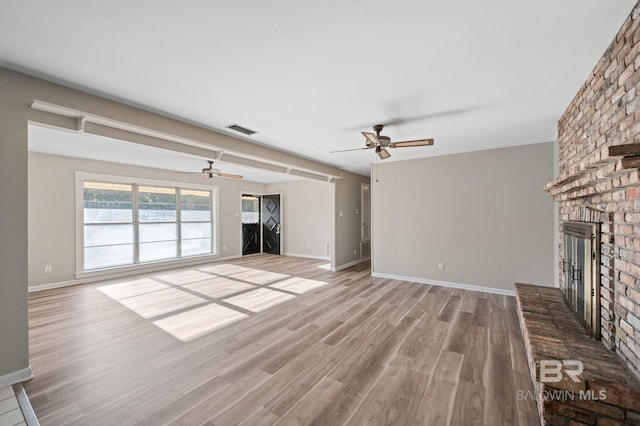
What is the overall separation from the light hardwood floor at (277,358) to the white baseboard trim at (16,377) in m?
0.10

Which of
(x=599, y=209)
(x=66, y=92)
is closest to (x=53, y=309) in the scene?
(x=66, y=92)

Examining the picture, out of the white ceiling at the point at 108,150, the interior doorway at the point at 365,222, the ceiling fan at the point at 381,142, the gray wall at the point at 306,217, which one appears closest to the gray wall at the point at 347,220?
the interior doorway at the point at 365,222

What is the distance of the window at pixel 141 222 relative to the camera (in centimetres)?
571

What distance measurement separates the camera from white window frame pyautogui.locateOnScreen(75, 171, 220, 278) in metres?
5.37

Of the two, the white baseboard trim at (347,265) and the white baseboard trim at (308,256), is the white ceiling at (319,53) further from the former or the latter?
the white baseboard trim at (308,256)

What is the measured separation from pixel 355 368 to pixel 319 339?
24.8 inches

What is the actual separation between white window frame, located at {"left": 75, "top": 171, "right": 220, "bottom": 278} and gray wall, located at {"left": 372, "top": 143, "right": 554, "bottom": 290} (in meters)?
4.86

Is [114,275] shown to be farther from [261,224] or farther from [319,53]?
[319,53]

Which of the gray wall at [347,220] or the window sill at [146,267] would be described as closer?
the window sill at [146,267]

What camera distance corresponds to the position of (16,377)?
2160 millimetres

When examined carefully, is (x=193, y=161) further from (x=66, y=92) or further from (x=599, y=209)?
(x=599, y=209)

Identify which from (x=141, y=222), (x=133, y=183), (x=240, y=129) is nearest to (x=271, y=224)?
(x=141, y=222)

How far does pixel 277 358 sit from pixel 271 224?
6997mm

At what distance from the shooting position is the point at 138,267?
6191mm
